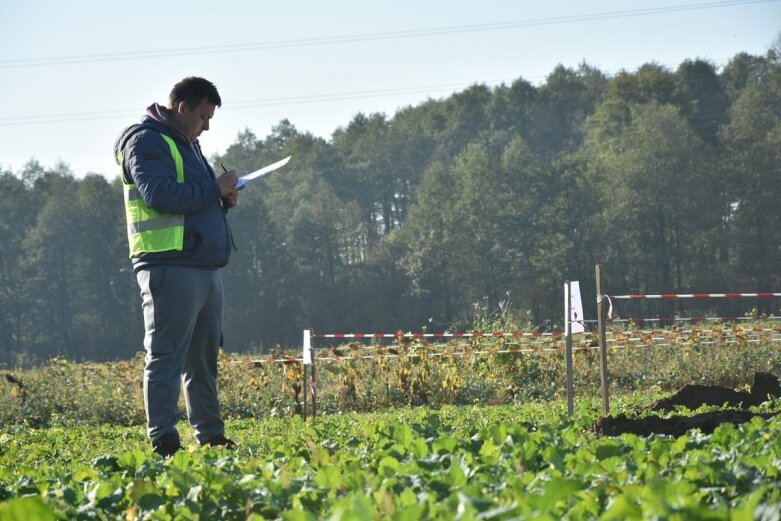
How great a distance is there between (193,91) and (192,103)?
7 centimetres

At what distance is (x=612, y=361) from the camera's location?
18.6 meters

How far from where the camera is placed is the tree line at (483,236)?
67438 mm

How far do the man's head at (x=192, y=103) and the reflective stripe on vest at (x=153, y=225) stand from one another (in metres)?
0.18

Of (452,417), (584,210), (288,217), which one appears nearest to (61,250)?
(288,217)

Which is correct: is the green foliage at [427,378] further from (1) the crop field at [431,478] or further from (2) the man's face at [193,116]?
(2) the man's face at [193,116]

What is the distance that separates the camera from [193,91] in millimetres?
7945

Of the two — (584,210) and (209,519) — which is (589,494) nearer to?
(209,519)

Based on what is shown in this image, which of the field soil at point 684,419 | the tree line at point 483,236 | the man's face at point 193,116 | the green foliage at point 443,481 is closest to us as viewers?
the green foliage at point 443,481

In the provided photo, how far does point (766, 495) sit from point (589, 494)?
594mm

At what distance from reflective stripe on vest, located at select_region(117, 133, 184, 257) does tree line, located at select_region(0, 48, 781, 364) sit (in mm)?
52605

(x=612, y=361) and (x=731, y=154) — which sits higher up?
(x=731, y=154)

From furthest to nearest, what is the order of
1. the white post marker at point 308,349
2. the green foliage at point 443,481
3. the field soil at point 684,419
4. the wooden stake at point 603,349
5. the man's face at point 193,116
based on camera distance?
the white post marker at point 308,349 < the wooden stake at point 603,349 < the man's face at point 193,116 < the field soil at point 684,419 < the green foliage at point 443,481

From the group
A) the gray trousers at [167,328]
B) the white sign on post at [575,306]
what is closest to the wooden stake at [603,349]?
the white sign on post at [575,306]

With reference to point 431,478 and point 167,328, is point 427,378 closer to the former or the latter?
point 167,328
